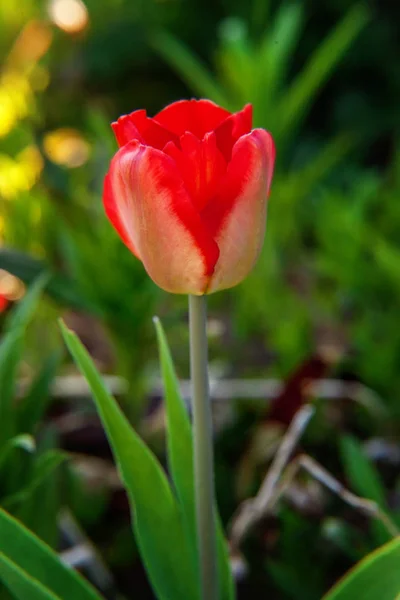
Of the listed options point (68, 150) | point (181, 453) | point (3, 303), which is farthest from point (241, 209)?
point (68, 150)

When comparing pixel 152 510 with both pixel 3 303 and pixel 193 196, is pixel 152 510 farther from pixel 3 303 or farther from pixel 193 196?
pixel 3 303

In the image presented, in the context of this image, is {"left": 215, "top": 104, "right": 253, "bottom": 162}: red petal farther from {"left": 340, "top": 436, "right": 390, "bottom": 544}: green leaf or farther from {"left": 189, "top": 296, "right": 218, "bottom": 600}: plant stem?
{"left": 340, "top": 436, "right": 390, "bottom": 544}: green leaf

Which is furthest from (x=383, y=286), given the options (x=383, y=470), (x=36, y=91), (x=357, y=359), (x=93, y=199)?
(x=36, y=91)

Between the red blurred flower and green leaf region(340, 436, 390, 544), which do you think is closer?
green leaf region(340, 436, 390, 544)

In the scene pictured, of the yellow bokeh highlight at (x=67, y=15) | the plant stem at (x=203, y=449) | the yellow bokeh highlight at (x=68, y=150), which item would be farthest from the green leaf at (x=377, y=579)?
the yellow bokeh highlight at (x=67, y=15)

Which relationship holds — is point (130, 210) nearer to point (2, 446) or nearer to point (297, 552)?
point (2, 446)

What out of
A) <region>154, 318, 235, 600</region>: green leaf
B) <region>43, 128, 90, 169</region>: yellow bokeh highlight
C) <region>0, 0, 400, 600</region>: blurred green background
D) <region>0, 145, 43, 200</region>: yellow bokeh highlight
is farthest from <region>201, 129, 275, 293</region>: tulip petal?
<region>43, 128, 90, 169</region>: yellow bokeh highlight
